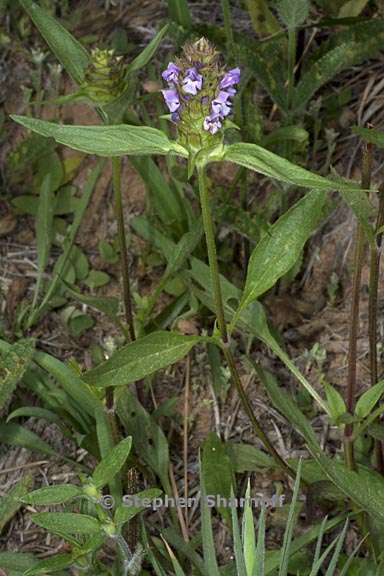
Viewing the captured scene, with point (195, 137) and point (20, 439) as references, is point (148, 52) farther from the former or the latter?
point (20, 439)

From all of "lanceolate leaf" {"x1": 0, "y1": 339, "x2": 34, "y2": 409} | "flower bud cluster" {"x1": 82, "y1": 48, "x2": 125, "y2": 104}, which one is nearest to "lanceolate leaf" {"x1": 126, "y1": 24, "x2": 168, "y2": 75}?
"flower bud cluster" {"x1": 82, "y1": 48, "x2": 125, "y2": 104}

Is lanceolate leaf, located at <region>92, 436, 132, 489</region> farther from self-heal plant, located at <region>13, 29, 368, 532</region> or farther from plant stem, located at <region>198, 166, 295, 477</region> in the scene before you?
plant stem, located at <region>198, 166, 295, 477</region>

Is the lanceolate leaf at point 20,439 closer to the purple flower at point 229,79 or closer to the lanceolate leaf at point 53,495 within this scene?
the lanceolate leaf at point 53,495

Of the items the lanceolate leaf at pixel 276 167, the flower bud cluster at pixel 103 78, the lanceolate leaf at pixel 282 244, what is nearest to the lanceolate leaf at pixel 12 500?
the lanceolate leaf at pixel 282 244

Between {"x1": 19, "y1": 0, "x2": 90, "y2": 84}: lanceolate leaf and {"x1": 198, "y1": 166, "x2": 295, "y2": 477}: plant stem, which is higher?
{"x1": 19, "y1": 0, "x2": 90, "y2": 84}: lanceolate leaf

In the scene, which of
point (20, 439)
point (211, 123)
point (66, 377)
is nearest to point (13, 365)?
point (66, 377)

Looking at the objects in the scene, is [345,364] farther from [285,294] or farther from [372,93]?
[372,93]
